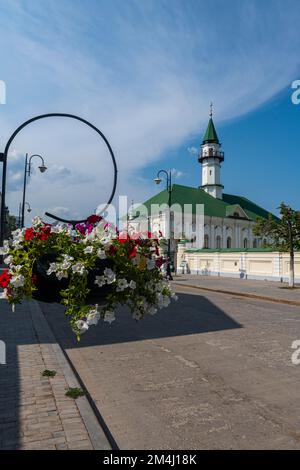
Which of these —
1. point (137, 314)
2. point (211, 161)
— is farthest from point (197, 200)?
point (137, 314)

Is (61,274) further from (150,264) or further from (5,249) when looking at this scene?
(150,264)

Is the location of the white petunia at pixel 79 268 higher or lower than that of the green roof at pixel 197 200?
lower

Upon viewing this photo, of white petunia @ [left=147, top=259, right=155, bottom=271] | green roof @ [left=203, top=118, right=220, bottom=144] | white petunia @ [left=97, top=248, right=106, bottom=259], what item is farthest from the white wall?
green roof @ [left=203, top=118, right=220, bottom=144]

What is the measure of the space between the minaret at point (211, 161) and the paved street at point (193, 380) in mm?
64412

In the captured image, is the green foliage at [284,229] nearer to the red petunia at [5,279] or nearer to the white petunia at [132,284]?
the white petunia at [132,284]

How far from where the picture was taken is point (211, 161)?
74.4 metres

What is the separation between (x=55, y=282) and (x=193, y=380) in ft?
12.1

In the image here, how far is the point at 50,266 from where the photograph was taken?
257 centimetres

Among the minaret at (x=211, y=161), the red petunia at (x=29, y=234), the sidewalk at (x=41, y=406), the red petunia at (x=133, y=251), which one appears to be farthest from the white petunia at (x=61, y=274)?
the minaret at (x=211, y=161)

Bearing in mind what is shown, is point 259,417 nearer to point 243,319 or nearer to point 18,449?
point 18,449

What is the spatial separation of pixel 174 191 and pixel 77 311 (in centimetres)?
6125

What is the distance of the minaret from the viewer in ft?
241

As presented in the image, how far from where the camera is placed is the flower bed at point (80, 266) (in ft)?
8.60
